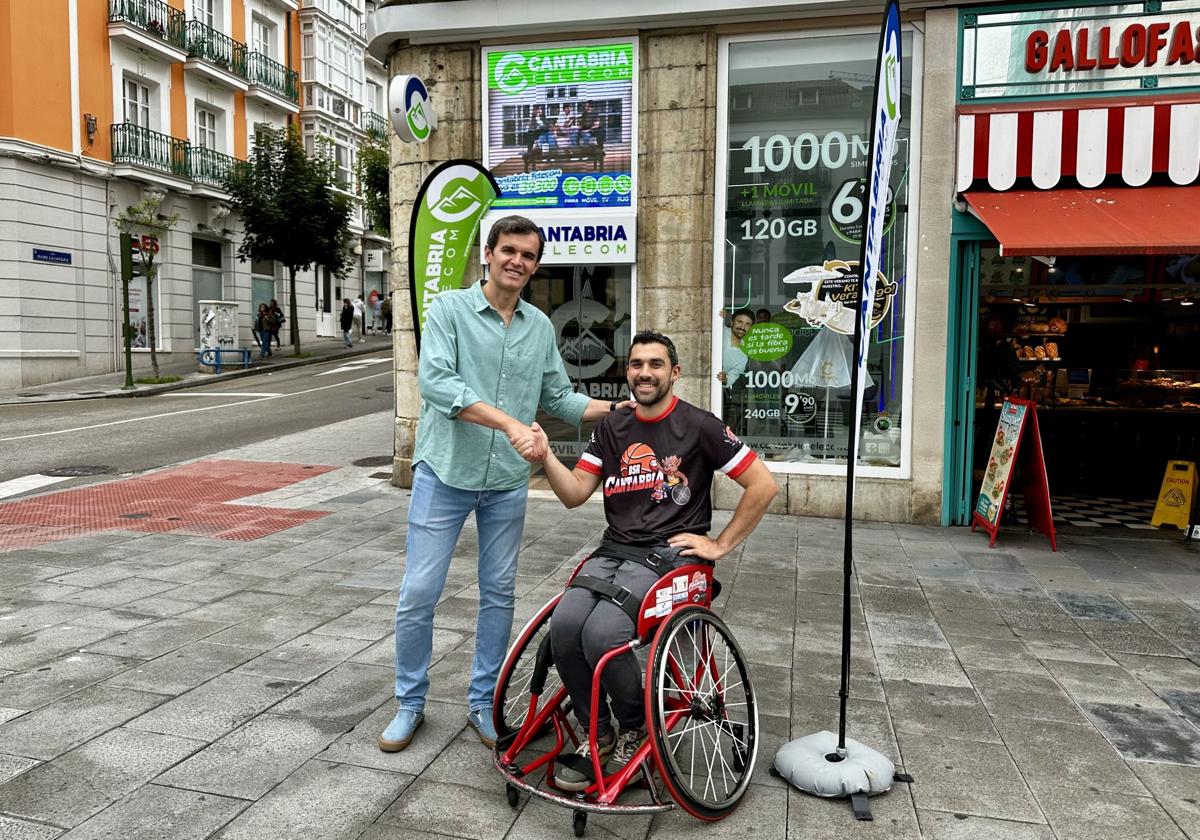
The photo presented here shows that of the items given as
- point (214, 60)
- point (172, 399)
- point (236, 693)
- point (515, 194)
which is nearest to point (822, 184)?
point (515, 194)

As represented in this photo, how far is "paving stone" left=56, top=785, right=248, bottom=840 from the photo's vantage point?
2811mm

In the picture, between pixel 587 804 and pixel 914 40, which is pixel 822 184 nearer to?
pixel 914 40

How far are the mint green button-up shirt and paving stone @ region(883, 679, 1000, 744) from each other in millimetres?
1990

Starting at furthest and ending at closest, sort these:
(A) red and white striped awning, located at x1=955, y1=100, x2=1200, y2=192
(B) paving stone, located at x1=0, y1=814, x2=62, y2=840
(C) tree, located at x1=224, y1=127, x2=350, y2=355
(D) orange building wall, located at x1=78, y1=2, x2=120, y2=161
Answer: (C) tree, located at x1=224, y1=127, x2=350, y2=355 → (D) orange building wall, located at x1=78, y1=2, x2=120, y2=161 → (A) red and white striped awning, located at x1=955, y1=100, x2=1200, y2=192 → (B) paving stone, located at x1=0, y1=814, x2=62, y2=840

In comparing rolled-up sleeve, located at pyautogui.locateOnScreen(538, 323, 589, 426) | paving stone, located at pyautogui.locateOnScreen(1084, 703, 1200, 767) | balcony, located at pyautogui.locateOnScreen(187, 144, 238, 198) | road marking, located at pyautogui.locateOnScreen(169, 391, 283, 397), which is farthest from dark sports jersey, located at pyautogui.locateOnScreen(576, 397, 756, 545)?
balcony, located at pyautogui.locateOnScreen(187, 144, 238, 198)

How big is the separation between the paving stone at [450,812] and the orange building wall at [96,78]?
24.3m

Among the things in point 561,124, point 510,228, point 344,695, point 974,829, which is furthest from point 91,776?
point 561,124

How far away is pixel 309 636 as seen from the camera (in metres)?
4.75

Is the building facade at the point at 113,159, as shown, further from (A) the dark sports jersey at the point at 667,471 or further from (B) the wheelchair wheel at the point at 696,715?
(B) the wheelchair wheel at the point at 696,715

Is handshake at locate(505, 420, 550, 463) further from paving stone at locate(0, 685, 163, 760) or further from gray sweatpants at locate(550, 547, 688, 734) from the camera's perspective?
paving stone at locate(0, 685, 163, 760)

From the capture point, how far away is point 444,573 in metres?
3.54

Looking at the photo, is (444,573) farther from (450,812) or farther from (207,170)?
(207,170)

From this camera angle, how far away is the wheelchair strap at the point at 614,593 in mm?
2971

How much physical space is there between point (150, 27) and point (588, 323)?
73.7 feet
